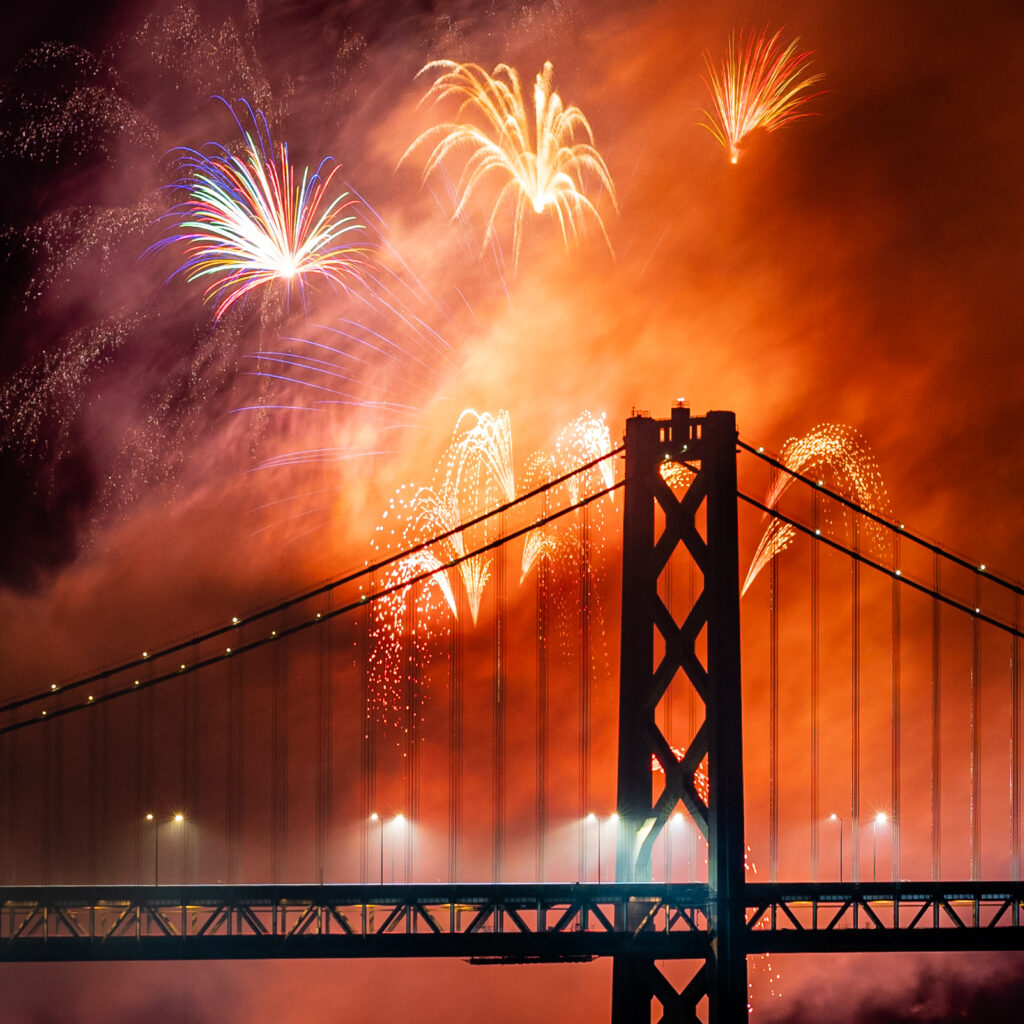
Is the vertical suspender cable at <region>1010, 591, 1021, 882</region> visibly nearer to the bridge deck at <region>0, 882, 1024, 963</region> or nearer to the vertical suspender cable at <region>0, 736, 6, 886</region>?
the bridge deck at <region>0, 882, 1024, 963</region>

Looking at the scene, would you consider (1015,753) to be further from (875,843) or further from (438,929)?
(438,929)

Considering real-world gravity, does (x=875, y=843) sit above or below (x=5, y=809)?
below

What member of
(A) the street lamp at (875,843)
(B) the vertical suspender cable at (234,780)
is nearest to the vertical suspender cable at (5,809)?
(B) the vertical suspender cable at (234,780)

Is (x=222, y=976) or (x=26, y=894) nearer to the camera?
(x=26, y=894)

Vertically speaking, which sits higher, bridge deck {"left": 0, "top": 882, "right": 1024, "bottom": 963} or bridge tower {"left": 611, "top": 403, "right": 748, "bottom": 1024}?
bridge tower {"left": 611, "top": 403, "right": 748, "bottom": 1024}

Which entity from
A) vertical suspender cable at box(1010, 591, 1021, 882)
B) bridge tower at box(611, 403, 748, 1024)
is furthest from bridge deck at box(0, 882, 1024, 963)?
vertical suspender cable at box(1010, 591, 1021, 882)

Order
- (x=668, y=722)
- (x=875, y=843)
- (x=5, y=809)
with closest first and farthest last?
1. (x=668, y=722)
2. (x=875, y=843)
3. (x=5, y=809)

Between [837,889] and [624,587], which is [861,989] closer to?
[837,889]

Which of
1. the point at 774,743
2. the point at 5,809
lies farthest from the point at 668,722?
the point at 5,809

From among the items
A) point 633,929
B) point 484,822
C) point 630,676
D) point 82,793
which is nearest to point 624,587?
point 630,676
